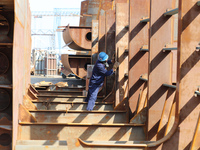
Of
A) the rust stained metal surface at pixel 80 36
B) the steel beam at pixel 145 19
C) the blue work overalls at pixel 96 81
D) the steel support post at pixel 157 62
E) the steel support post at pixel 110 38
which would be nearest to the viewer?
the steel support post at pixel 157 62

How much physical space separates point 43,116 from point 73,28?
38.6ft

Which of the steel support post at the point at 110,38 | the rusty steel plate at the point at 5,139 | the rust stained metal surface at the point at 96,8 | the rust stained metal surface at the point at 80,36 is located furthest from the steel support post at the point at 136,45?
the rust stained metal surface at the point at 96,8

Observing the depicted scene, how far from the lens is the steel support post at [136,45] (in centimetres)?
Result: 722

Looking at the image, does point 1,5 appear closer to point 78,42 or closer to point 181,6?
point 181,6

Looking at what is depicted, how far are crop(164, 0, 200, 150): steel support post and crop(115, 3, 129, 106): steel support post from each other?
13.1ft

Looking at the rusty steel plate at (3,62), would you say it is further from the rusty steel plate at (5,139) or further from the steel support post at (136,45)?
the steel support post at (136,45)

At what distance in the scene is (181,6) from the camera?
14.1 feet

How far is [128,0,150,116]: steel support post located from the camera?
722 centimetres

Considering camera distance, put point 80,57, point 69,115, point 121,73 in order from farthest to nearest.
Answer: point 80,57 < point 121,73 < point 69,115

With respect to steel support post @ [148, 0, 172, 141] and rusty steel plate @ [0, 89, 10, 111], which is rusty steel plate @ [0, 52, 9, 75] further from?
steel support post @ [148, 0, 172, 141]

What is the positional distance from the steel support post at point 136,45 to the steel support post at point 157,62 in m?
1.43

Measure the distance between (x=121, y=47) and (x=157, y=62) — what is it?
274 centimetres

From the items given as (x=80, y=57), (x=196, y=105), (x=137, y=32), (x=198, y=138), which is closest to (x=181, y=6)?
(x=196, y=105)

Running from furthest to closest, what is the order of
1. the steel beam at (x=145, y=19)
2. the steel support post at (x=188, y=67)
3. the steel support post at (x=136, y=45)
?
the steel support post at (x=136, y=45) → the steel beam at (x=145, y=19) → the steel support post at (x=188, y=67)
